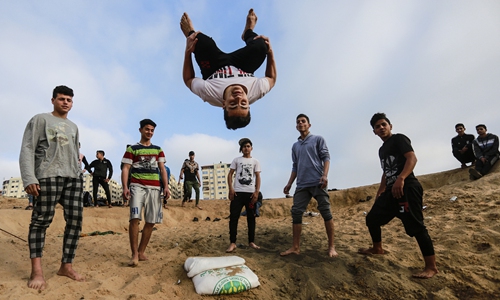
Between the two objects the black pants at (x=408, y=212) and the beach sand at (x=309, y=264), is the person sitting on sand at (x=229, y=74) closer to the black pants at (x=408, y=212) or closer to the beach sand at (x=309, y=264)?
the beach sand at (x=309, y=264)

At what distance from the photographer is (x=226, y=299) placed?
2795 millimetres

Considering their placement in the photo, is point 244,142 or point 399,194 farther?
point 244,142

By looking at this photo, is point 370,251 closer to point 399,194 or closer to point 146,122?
point 399,194

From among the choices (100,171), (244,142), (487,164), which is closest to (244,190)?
(244,142)

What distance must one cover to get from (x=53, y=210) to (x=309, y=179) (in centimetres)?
305

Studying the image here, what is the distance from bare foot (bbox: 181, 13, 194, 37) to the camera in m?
3.37

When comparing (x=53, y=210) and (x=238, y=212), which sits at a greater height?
(x=53, y=210)

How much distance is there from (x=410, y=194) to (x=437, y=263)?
2.97 feet

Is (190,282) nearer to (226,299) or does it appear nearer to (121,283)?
(226,299)

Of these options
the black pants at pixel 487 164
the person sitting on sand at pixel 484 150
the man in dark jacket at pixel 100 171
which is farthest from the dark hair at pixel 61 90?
the black pants at pixel 487 164

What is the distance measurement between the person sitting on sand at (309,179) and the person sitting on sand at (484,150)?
6841mm

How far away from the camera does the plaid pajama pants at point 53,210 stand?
2848 mm

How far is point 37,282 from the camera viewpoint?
8.89 feet

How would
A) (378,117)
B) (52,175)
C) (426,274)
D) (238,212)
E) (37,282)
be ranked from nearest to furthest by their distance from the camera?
(37,282) → (52,175) → (426,274) → (378,117) → (238,212)
